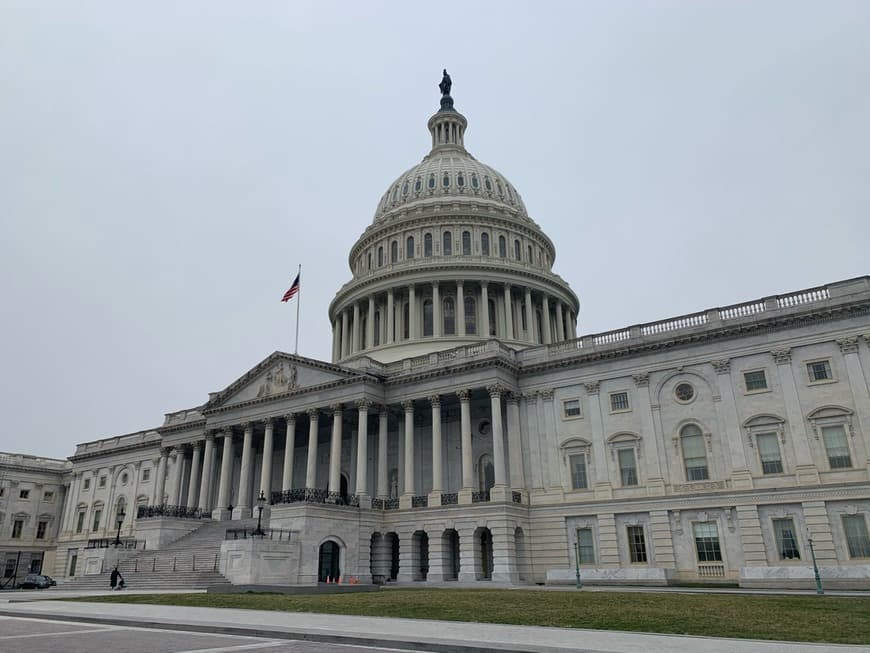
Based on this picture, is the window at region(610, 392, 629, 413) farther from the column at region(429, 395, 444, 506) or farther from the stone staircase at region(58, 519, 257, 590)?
the stone staircase at region(58, 519, 257, 590)

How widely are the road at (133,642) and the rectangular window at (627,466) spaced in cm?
3263

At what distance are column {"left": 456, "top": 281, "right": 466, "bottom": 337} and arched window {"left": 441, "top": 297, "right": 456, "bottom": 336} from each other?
59.0 inches

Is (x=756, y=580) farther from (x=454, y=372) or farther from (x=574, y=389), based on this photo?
(x=454, y=372)

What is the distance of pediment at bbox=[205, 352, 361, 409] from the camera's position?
52406 mm

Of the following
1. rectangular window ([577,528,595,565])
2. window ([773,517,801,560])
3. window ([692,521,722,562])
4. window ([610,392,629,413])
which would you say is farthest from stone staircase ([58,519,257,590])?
window ([773,517,801,560])

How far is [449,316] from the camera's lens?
67.6 metres

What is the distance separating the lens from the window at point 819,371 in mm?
38469

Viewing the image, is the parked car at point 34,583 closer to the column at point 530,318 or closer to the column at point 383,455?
the column at point 383,455

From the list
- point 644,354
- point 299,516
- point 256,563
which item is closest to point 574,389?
point 644,354

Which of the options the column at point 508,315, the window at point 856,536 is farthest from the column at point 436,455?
the window at point 856,536

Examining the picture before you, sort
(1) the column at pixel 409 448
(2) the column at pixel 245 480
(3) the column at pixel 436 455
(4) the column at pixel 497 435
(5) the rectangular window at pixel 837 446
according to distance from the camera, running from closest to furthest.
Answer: (5) the rectangular window at pixel 837 446, (4) the column at pixel 497 435, (3) the column at pixel 436 455, (1) the column at pixel 409 448, (2) the column at pixel 245 480

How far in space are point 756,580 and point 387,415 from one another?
2826 cm

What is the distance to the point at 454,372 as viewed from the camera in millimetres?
49188

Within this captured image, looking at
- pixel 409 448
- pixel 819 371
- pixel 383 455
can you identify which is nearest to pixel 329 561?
pixel 383 455
